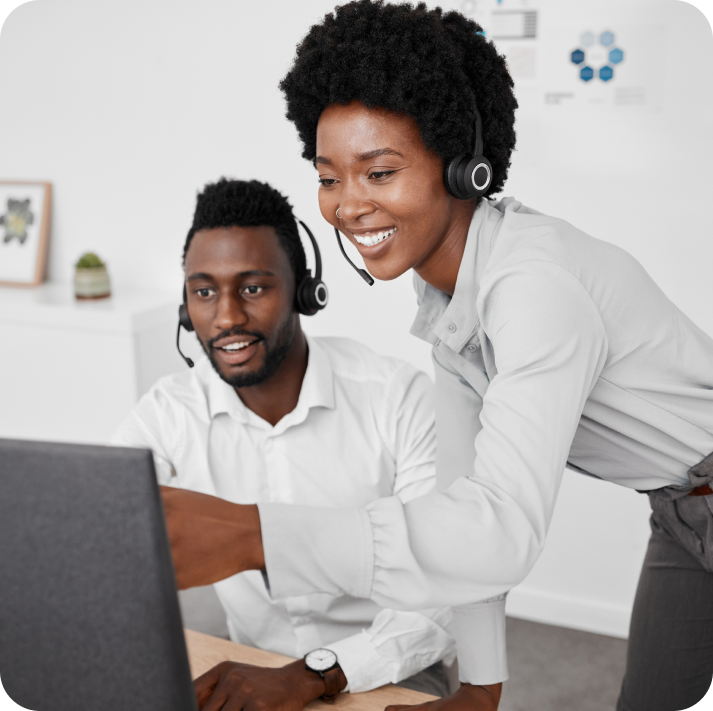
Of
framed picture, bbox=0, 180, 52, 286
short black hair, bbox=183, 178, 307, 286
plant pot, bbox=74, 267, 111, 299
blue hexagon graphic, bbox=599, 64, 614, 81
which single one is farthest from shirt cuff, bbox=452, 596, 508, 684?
framed picture, bbox=0, 180, 52, 286

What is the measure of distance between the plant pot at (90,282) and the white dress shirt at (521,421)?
1.91 meters

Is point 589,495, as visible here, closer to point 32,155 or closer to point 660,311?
point 660,311

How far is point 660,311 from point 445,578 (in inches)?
18.0

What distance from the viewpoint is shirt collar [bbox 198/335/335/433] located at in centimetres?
152

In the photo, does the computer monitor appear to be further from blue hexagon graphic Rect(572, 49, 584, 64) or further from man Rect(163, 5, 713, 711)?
blue hexagon graphic Rect(572, 49, 584, 64)

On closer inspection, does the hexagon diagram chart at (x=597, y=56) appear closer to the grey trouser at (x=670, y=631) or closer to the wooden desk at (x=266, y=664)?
the grey trouser at (x=670, y=631)

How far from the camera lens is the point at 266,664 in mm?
1084

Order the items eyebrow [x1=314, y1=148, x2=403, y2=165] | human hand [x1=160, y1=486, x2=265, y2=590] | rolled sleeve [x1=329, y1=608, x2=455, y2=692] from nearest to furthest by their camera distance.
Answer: human hand [x1=160, y1=486, x2=265, y2=590] < eyebrow [x1=314, y1=148, x2=403, y2=165] < rolled sleeve [x1=329, y1=608, x2=455, y2=692]

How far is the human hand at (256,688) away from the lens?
969 mm

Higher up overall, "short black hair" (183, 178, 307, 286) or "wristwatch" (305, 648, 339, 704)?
"short black hair" (183, 178, 307, 286)

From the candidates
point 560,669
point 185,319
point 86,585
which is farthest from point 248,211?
point 560,669

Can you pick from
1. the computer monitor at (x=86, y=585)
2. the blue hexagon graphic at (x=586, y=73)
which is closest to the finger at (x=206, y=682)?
the computer monitor at (x=86, y=585)

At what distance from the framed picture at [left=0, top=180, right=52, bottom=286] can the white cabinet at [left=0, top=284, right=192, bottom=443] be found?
0.51 feet

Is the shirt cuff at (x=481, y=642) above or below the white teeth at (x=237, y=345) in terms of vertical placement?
below
